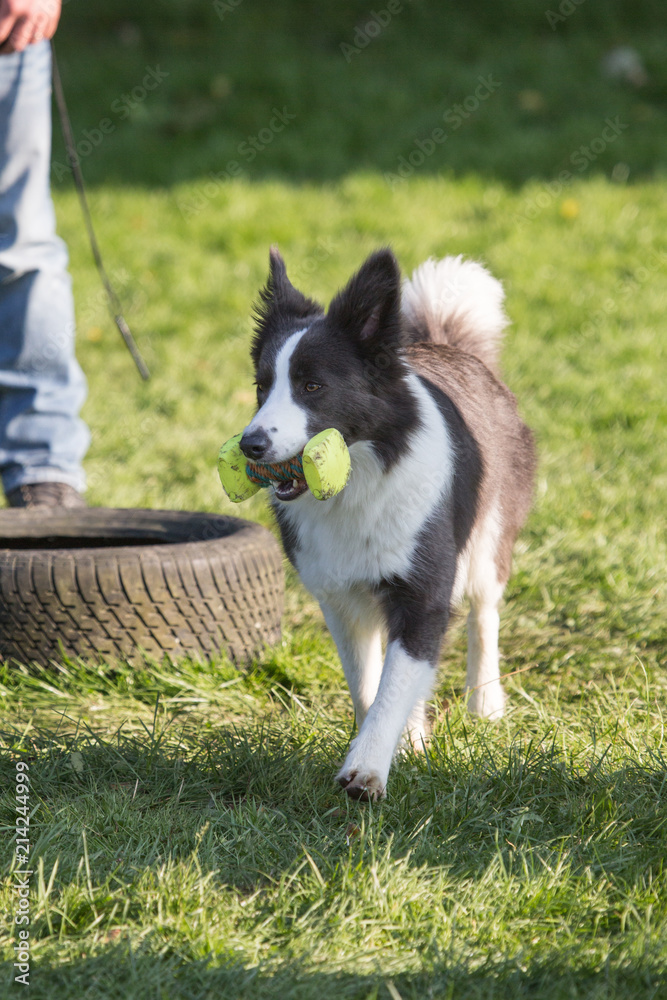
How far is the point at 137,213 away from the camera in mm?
8438

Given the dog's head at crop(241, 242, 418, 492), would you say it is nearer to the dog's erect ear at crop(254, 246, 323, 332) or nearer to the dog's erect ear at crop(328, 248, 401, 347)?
the dog's erect ear at crop(328, 248, 401, 347)

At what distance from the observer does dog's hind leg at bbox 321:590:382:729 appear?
2912 mm

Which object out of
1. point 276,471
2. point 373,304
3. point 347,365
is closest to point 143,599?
point 276,471

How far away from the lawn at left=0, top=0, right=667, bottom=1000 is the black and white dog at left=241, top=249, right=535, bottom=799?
22cm

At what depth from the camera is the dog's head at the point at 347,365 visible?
2637 mm

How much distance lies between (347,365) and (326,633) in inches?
55.0

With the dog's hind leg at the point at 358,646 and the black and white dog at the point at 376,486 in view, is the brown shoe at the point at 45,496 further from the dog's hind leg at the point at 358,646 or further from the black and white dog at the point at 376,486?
the dog's hind leg at the point at 358,646

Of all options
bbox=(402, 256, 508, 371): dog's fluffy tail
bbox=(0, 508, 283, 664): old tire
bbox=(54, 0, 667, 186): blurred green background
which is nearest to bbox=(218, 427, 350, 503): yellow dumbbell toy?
bbox=(0, 508, 283, 664): old tire

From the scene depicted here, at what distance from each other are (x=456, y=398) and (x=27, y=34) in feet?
6.54

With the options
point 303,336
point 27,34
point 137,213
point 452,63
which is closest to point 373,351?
point 303,336

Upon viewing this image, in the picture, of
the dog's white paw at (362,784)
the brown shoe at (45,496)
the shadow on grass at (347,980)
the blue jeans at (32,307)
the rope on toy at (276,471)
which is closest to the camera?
the shadow on grass at (347,980)

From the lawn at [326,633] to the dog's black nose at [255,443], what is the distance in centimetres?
81

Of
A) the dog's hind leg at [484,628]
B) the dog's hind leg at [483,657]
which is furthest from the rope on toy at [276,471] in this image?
the dog's hind leg at [483,657]

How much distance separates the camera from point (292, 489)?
2592 millimetres
